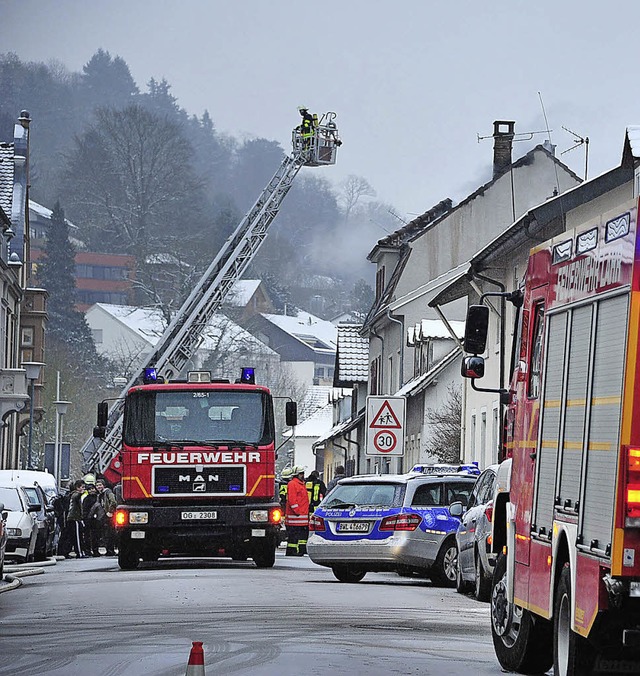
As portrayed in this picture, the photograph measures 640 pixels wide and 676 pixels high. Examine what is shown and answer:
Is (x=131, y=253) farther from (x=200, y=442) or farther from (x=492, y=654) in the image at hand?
(x=492, y=654)

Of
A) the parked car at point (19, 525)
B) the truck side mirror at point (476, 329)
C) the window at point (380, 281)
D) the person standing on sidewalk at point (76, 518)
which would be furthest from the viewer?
the window at point (380, 281)

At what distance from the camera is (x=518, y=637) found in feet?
36.9

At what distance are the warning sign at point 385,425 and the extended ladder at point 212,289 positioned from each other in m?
16.3

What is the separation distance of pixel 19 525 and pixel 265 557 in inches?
219

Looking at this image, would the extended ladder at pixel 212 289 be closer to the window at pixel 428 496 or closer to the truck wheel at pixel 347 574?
the truck wheel at pixel 347 574

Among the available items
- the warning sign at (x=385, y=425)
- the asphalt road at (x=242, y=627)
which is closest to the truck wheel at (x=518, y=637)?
the asphalt road at (x=242, y=627)

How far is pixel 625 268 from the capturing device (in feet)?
28.3

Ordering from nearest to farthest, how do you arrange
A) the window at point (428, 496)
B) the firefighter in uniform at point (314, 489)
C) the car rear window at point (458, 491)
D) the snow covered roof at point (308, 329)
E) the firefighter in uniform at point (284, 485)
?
the window at point (428, 496) → the car rear window at point (458, 491) → the firefighter in uniform at point (314, 489) → the firefighter in uniform at point (284, 485) → the snow covered roof at point (308, 329)

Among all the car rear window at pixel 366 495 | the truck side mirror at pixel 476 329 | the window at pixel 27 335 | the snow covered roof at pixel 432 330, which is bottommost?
the window at pixel 27 335

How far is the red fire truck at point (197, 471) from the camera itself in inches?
996

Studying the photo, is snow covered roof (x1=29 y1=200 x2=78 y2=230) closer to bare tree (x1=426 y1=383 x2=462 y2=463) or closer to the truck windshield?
bare tree (x1=426 y1=383 x2=462 y2=463)

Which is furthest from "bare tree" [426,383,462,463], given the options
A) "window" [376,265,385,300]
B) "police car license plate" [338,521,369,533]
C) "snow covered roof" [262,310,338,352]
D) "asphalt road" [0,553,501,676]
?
"snow covered roof" [262,310,338,352]

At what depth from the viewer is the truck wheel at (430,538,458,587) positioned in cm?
2206

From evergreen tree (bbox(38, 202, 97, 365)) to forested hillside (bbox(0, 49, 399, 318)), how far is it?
205 inches
